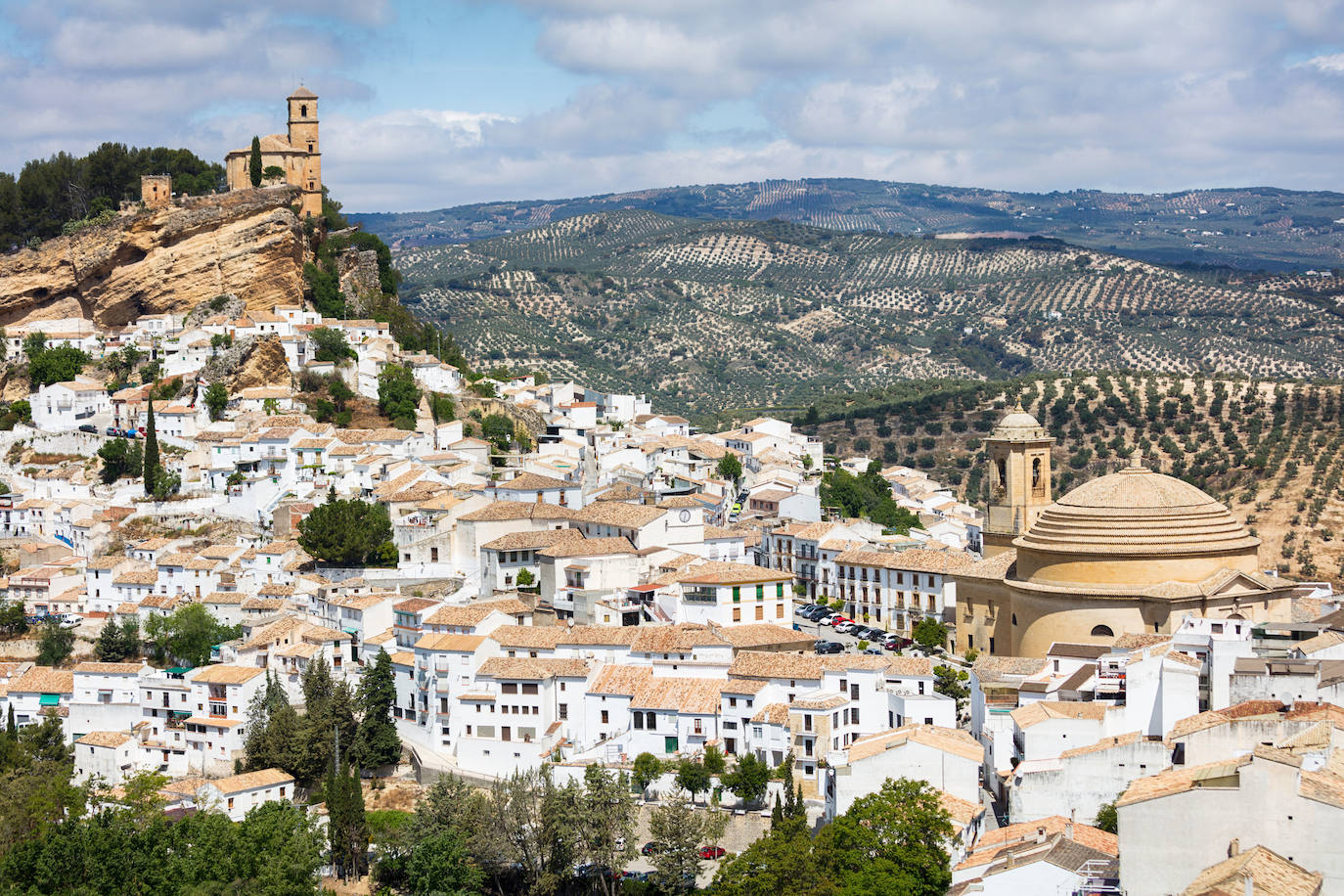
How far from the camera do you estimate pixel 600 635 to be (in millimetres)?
46094

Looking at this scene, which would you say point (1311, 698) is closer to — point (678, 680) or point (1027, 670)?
point (1027, 670)

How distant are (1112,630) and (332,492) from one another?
3052 centimetres

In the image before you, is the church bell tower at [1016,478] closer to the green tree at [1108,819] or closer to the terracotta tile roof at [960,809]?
the terracotta tile roof at [960,809]

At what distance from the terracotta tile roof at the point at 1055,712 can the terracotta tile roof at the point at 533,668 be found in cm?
1333

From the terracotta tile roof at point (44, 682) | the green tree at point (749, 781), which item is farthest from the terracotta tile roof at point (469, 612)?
the terracotta tile roof at point (44, 682)

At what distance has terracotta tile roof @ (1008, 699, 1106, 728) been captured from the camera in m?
34.6

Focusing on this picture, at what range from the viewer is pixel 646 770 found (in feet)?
134

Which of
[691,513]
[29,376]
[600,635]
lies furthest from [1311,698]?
[29,376]

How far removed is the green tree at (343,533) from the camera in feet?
180

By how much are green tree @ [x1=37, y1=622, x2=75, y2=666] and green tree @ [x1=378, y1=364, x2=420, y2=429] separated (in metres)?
18.0

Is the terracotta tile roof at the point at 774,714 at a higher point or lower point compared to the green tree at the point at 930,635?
lower

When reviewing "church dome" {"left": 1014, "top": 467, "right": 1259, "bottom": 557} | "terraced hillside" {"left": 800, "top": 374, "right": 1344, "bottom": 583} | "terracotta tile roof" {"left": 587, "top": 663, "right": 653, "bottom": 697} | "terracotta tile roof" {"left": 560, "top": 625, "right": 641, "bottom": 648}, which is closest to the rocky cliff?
"terracotta tile roof" {"left": 560, "top": 625, "right": 641, "bottom": 648}

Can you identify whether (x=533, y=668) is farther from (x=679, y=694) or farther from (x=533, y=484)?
(x=533, y=484)

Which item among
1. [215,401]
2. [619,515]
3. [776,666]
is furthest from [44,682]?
[776,666]
